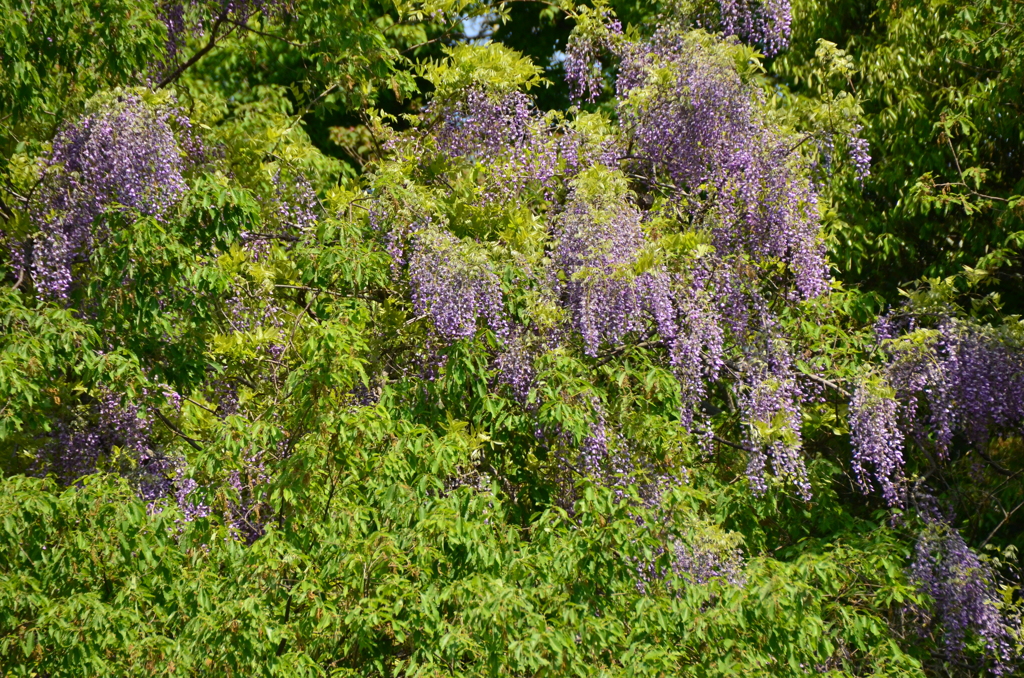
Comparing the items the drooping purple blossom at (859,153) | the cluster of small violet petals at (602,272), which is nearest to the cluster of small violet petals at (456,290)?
the cluster of small violet petals at (602,272)

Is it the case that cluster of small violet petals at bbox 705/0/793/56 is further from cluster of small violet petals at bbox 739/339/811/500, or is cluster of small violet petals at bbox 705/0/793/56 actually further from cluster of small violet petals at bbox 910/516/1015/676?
cluster of small violet petals at bbox 910/516/1015/676

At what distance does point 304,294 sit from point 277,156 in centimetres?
116

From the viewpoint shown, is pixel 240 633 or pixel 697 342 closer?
pixel 240 633

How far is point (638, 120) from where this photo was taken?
6.38m

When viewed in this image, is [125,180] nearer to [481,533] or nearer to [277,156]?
[277,156]

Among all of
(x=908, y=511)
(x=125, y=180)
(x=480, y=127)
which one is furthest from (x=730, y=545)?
(x=125, y=180)

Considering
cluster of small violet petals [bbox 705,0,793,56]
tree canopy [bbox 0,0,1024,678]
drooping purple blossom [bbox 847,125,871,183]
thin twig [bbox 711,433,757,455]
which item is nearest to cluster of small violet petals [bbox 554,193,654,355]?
tree canopy [bbox 0,0,1024,678]

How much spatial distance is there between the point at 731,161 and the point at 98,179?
11.4ft

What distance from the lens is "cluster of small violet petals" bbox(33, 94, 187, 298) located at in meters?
5.54

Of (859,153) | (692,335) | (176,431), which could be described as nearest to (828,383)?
(692,335)

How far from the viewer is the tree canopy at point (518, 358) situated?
462 cm

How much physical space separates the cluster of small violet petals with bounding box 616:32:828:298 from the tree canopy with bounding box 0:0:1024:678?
21 mm

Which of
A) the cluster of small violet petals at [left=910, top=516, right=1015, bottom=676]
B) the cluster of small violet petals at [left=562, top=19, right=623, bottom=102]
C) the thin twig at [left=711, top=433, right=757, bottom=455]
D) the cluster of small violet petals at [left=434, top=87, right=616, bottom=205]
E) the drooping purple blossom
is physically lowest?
the cluster of small violet petals at [left=910, top=516, right=1015, bottom=676]

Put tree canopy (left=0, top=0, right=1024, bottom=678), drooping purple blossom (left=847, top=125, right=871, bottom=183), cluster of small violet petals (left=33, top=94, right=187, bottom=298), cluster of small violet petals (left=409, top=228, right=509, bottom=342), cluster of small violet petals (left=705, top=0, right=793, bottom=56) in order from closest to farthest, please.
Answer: tree canopy (left=0, top=0, right=1024, bottom=678), cluster of small violet petals (left=409, top=228, right=509, bottom=342), cluster of small violet petals (left=33, top=94, right=187, bottom=298), drooping purple blossom (left=847, top=125, right=871, bottom=183), cluster of small violet petals (left=705, top=0, right=793, bottom=56)
